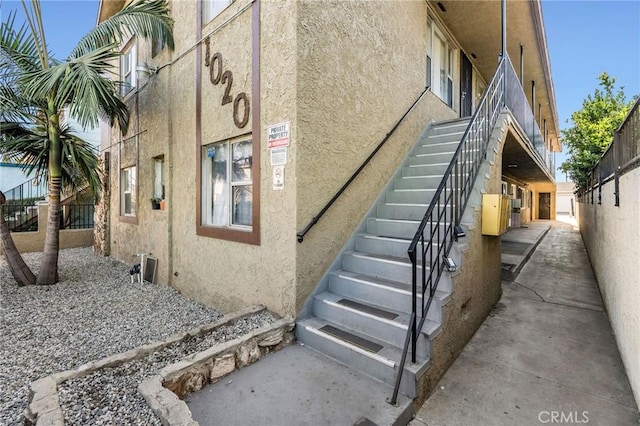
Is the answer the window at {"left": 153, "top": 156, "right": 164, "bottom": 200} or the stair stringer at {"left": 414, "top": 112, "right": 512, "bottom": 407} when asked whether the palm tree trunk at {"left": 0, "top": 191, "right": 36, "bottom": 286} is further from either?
the stair stringer at {"left": 414, "top": 112, "right": 512, "bottom": 407}

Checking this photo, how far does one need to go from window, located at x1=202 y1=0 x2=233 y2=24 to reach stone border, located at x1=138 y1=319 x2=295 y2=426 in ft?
15.2

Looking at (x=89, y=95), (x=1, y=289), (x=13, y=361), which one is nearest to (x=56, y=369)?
(x=13, y=361)

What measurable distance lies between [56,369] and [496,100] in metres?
6.86

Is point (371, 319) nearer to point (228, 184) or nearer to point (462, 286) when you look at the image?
point (462, 286)

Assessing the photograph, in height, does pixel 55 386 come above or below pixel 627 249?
below

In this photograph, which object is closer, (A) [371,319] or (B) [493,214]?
(A) [371,319]

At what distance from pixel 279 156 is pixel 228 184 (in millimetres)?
1383

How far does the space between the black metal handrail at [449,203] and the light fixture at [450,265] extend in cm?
4

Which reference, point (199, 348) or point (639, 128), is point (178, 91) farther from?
point (639, 128)

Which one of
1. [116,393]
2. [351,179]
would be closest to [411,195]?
[351,179]

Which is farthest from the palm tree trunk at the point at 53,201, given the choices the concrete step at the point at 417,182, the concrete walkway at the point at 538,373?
the concrete walkway at the point at 538,373

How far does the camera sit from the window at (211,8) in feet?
15.2

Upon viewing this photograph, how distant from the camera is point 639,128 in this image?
265 centimetres

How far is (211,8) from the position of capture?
480 centimetres
